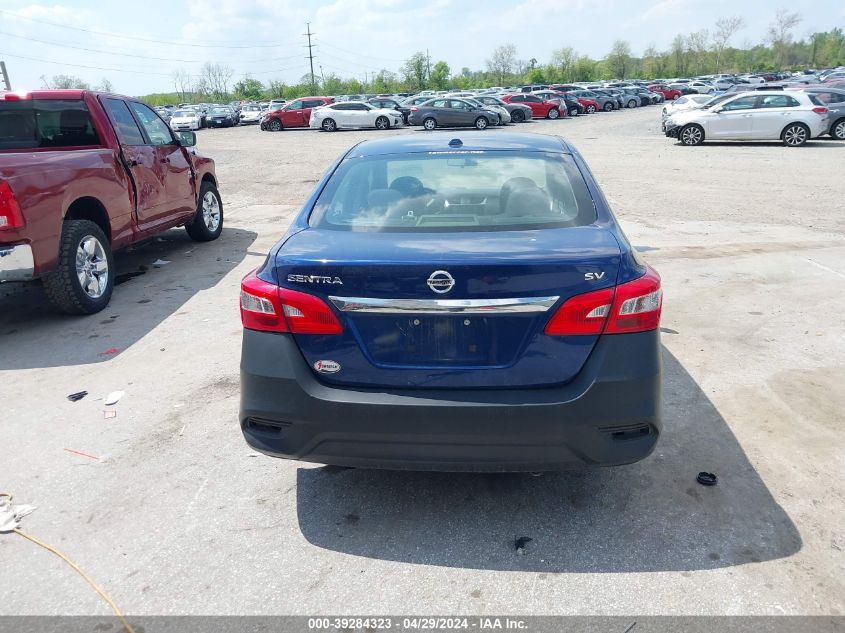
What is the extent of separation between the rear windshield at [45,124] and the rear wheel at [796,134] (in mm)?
19597

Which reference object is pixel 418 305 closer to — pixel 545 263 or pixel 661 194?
pixel 545 263

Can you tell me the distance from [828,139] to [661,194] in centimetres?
1331

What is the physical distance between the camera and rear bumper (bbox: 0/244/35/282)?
533cm

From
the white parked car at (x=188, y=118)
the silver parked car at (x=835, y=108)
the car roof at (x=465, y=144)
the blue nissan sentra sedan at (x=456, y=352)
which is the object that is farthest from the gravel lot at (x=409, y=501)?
the white parked car at (x=188, y=118)

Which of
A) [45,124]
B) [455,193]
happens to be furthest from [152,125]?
[455,193]

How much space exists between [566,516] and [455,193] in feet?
5.76

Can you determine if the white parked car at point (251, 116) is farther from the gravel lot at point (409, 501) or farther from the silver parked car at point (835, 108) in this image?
the gravel lot at point (409, 501)

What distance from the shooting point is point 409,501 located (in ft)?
10.9

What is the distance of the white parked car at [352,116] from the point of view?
32562 millimetres


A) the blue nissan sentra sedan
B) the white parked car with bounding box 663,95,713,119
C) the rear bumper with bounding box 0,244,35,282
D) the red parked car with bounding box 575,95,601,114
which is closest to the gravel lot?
the blue nissan sentra sedan

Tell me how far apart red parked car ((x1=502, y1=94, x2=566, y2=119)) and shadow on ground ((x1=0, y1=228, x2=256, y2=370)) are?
99.5 feet

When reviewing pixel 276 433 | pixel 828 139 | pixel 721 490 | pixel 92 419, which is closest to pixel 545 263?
pixel 276 433

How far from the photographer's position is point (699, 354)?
16.6ft

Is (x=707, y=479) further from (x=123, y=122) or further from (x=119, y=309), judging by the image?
(x=123, y=122)
